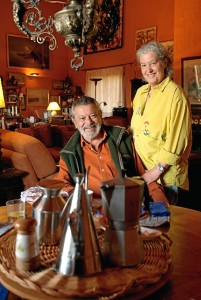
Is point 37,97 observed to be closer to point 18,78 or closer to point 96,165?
point 18,78

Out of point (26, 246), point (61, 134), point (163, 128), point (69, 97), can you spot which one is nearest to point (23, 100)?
point (69, 97)

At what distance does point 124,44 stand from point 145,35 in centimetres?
81

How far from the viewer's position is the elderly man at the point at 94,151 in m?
2.06

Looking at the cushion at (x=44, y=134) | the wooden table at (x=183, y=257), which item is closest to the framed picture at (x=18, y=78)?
the cushion at (x=44, y=134)

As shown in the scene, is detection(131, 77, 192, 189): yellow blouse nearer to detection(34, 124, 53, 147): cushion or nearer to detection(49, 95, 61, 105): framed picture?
detection(34, 124, 53, 147): cushion

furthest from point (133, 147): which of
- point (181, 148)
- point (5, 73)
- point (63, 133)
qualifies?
point (5, 73)

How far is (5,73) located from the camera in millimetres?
10000

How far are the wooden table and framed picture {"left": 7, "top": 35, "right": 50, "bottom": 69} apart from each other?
9122mm

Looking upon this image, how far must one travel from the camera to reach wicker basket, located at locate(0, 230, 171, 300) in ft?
3.05

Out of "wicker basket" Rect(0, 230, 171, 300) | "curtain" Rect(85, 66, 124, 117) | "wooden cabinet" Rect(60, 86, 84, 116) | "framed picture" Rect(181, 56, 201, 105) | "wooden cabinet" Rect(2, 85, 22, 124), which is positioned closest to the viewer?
"wicker basket" Rect(0, 230, 171, 300)

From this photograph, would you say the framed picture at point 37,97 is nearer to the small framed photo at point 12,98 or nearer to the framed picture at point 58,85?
the framed picture at point 58,85

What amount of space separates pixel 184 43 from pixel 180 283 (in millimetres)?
4581

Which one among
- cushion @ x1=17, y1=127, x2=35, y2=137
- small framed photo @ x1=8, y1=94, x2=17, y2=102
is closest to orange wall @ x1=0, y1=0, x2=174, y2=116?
small framed photo @ x1=8, y1=94, x2=17, y2=102

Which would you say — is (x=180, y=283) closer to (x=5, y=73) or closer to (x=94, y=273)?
(x=94, y=273)
